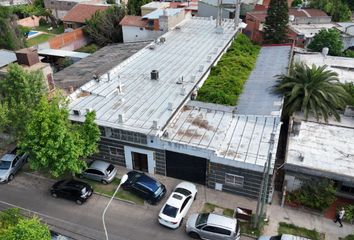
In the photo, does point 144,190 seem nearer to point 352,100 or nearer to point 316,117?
point 316,117

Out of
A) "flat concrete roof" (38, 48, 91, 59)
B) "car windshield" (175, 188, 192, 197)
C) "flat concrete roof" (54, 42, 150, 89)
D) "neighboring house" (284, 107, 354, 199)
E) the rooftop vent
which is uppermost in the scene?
the rooftop vent

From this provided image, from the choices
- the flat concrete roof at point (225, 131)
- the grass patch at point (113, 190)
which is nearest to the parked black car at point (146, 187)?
the grass patch at point (113, 190)

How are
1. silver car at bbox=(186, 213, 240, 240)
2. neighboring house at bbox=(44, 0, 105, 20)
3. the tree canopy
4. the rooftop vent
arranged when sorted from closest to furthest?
1. the tree canopy
2. silver car at bbox=(186, 213, 240, 240)
3. the rooftop vent
4. neighboring house at bbox=(44, 0, 105, 20)

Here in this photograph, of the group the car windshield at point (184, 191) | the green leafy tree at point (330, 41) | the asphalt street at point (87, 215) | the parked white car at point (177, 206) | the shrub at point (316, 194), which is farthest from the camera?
the green leafy tree at point (330, 41)

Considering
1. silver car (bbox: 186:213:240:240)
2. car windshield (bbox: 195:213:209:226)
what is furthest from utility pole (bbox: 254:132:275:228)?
car windshield (bbox: 195:213:209:226)

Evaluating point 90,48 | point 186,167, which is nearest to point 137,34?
point 90,48

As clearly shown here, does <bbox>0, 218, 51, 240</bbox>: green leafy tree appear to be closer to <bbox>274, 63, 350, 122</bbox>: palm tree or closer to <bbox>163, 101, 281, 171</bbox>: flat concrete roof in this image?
<bbox>163, 101, 281, 171</bbox>: flat concrete roof

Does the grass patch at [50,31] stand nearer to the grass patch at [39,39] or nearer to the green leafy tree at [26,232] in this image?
the grass patch at [39,39]

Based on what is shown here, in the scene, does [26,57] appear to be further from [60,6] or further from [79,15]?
[60,6]
